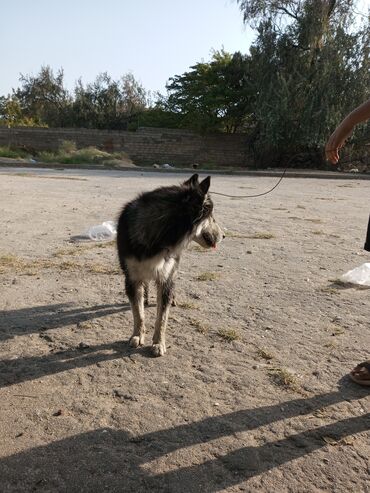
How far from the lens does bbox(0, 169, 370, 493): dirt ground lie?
2137 mm

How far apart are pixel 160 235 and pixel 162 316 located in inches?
25.4

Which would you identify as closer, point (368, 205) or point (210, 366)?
point (210, 366)

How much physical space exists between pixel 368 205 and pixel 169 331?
32.4 ft

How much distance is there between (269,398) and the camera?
2.76 m

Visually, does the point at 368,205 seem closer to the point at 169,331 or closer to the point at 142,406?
the point at 169,331

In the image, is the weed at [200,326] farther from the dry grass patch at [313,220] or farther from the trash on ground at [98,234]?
the dry grass patch at [313,220]

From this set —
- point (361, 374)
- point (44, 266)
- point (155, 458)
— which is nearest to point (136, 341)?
point (155, 458)

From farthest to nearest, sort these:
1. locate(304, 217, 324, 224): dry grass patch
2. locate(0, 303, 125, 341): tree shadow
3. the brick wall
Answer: the brick wall < locate(304, 217, 324, 224): dry grass patch < locate(0, 303, 125, 341): tree shadow

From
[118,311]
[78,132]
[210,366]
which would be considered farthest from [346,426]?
[78,132]

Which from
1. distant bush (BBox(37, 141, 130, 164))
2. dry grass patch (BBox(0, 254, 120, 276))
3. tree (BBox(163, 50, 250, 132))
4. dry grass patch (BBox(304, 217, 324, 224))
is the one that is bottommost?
dry grass patch (BBox(0, 254, 120, 276))

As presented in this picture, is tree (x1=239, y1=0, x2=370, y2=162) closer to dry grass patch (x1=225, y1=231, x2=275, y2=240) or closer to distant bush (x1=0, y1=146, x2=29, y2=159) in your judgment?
distant bush (x1=0, y1=146, x2=29, y2=159)

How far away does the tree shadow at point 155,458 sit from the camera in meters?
2.02

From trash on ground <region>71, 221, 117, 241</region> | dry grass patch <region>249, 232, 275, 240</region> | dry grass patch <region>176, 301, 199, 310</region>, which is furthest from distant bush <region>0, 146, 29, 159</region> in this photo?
dry grass patch <region>176, 301, 199, 310</region>

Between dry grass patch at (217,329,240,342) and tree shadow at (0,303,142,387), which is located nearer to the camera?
tree shadow at (0,303,142,387)
